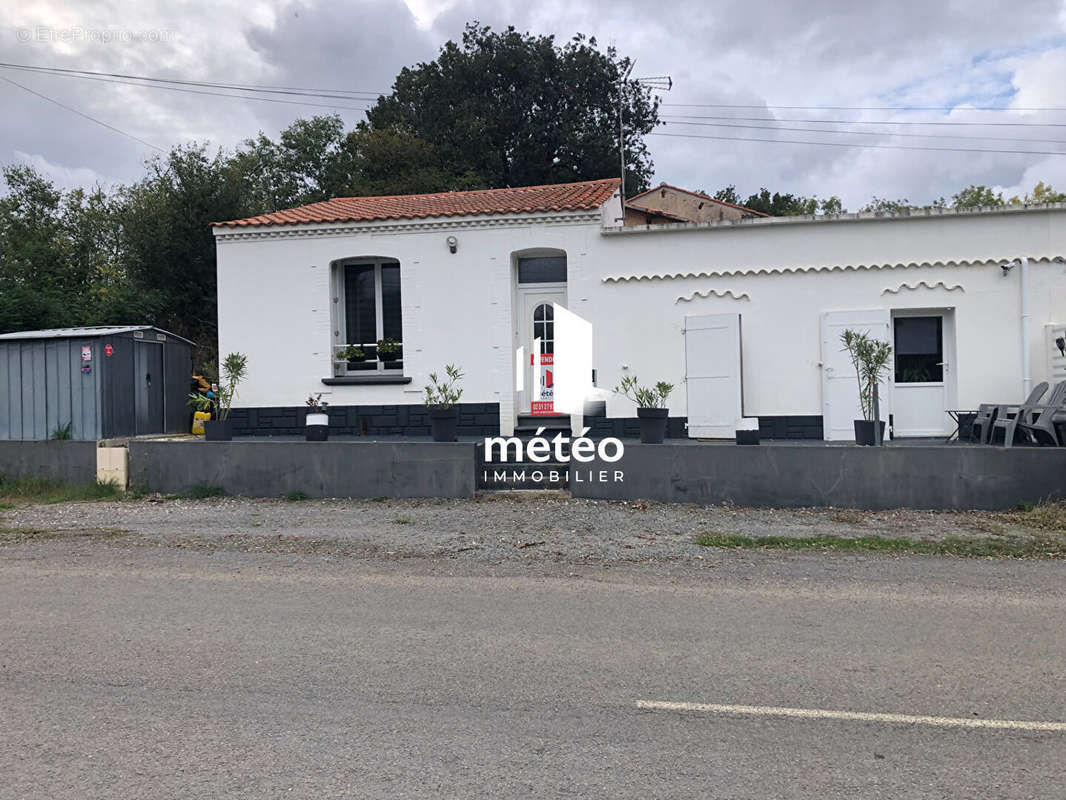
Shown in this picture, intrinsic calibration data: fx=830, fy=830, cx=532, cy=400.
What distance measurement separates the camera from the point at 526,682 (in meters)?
4.60

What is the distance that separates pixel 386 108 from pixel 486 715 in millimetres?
40607

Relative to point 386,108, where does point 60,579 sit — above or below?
below

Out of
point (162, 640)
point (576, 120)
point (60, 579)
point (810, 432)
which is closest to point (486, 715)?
point (162, 640)

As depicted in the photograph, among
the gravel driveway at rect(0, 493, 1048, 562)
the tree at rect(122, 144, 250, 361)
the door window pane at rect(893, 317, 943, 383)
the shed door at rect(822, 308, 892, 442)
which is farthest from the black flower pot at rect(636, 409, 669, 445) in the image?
the tree at rect(122, 144, 250, 361)

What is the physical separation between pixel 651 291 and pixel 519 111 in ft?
91.7

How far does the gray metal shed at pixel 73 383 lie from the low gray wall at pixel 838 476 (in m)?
7.39

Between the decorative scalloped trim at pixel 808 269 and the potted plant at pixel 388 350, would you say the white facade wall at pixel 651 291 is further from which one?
the potted plant at pixel 388 350

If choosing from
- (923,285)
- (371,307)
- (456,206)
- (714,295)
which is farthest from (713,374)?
(371,307)

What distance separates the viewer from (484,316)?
577 inches

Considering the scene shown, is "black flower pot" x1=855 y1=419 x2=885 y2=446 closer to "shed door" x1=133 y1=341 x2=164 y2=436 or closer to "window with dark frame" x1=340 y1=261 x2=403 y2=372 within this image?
"window with dark frame" x1=340 y1=261 x2=403 y2=372

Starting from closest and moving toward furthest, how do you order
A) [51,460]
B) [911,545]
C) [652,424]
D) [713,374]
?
1. [911,545]
2. [652,424]
3. [51,460]
4. [713,374]

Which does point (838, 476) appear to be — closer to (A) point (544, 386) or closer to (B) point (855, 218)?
(B) point (855, 218)

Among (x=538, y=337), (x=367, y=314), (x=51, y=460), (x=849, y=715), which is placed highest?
(x=367, y=314)

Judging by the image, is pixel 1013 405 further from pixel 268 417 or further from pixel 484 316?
pixel 268 417
